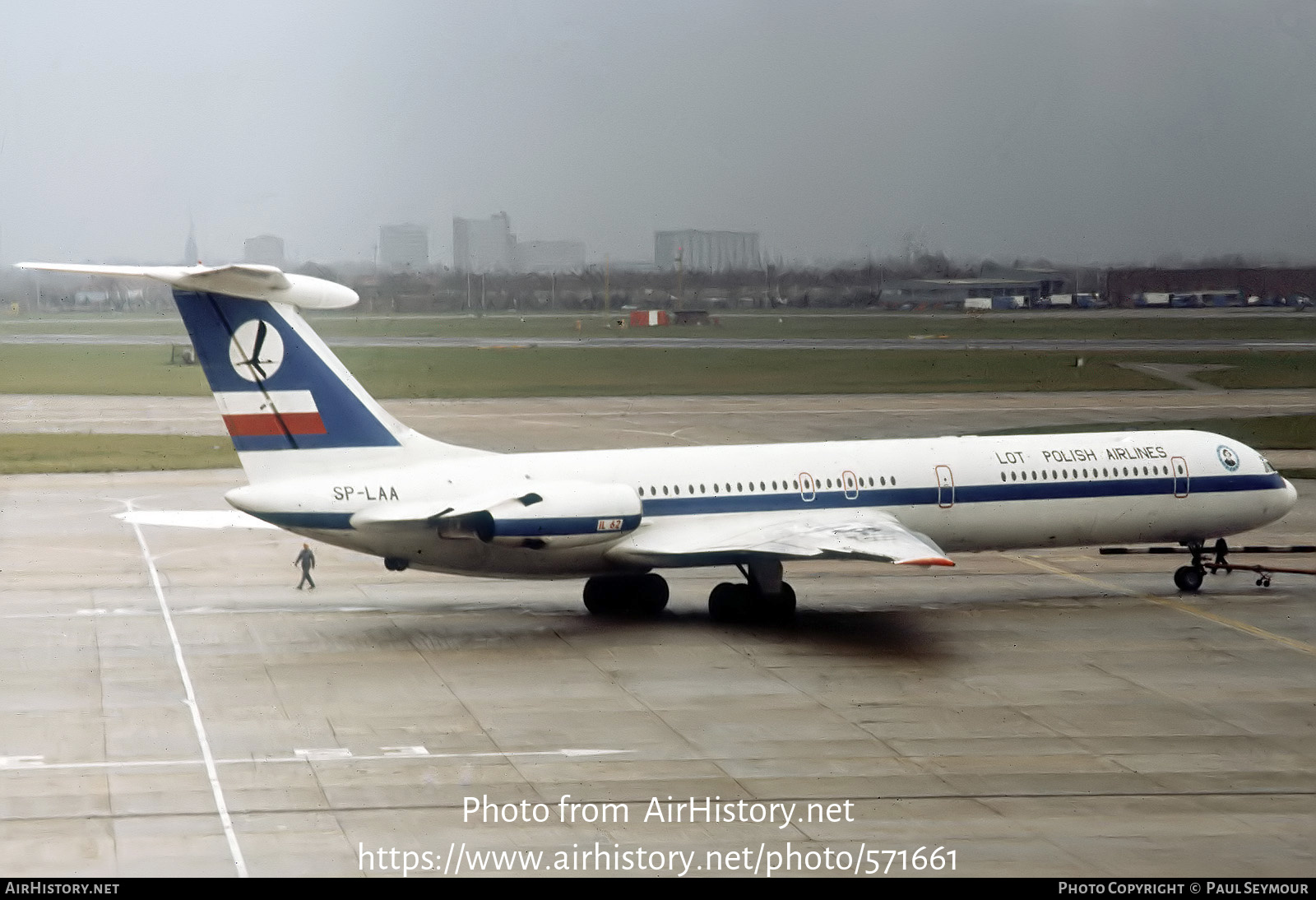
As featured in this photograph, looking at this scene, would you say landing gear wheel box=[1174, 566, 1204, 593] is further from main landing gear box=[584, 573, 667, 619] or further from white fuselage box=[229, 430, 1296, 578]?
main landing gear box=[584, 573, 667, 619]

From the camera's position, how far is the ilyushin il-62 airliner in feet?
82.1

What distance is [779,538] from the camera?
26219 millimetres

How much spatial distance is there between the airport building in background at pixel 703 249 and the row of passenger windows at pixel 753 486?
25.0 metres

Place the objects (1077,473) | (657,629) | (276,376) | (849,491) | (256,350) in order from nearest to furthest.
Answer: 1. (256,350)
2. (276,376)
3. (657,629)
4. (849,491)
5. (1077,473)

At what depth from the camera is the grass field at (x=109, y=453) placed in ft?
151

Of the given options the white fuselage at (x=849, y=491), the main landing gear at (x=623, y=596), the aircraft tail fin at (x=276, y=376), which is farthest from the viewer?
the main landing gear at (x=623, y=596)

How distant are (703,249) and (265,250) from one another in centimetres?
1547

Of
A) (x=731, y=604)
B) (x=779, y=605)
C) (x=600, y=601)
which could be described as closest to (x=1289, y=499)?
(x=779, y=605)

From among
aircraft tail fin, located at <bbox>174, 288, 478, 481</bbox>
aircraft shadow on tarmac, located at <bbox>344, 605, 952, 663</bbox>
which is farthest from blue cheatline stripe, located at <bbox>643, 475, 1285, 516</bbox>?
aircraft tail fin, located at <bbox>174, 288, 478, 481</bbox>

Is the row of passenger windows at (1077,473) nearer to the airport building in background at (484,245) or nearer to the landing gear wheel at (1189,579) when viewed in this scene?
the landing gear wheel at (1189,579)

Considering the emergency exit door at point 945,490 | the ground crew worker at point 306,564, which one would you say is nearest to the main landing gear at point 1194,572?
the emergency exit door at point 945,490

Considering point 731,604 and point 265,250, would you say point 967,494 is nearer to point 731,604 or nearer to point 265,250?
point 731,604

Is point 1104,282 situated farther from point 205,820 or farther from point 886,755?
point 205,820

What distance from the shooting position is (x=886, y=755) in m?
18.8
